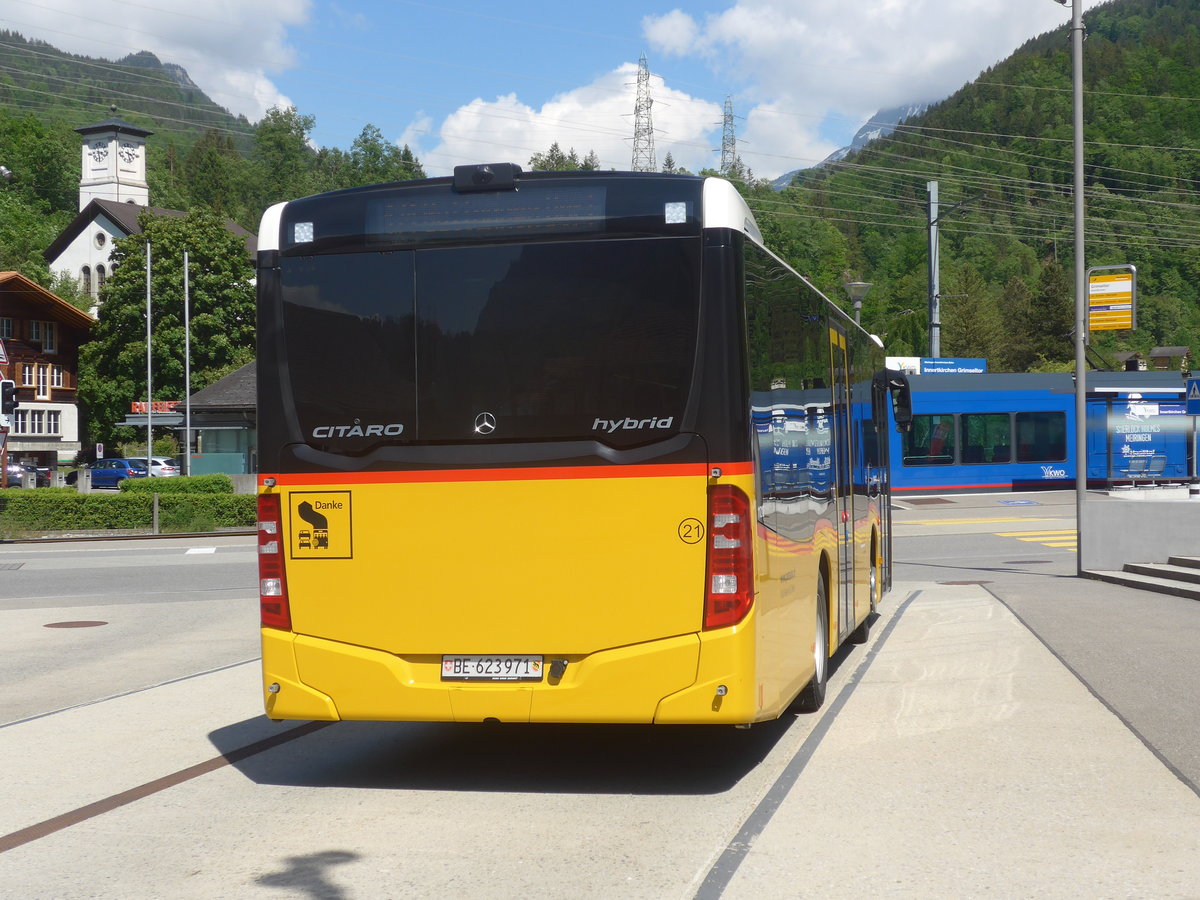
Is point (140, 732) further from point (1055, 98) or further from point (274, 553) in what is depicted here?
point (1055, 98)

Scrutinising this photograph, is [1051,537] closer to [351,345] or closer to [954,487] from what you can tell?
[954,487]

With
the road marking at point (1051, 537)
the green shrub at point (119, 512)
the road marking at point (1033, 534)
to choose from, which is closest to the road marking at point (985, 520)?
the road marking at point (1051, 537)

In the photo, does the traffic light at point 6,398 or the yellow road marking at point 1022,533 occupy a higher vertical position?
the traffic light at point 6,398

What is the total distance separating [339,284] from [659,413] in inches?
70.7

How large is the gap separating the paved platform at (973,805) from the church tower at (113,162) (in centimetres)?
12415

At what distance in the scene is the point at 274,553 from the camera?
7.38 m

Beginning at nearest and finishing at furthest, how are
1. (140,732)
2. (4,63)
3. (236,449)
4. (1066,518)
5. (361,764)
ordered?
(361,764)
(140,732)
(1066,518)
(236,449)
(4,63)

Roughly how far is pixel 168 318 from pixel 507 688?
228 ft

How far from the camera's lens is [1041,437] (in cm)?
4300

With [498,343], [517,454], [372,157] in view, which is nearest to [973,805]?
[517,454]

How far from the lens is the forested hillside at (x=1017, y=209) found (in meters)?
94.9

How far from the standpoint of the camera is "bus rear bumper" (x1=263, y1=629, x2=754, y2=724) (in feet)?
22.5

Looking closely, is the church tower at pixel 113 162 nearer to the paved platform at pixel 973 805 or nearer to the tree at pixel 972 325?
the tree at pixel 972 325

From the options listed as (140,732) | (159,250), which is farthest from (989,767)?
(159,250)
